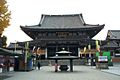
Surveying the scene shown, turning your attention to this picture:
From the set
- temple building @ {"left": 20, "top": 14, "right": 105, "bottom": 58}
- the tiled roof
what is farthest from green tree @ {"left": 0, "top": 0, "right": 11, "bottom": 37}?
the tiled roof

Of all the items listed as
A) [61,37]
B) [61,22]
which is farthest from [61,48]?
[61,22]

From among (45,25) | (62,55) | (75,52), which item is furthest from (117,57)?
(62,55)

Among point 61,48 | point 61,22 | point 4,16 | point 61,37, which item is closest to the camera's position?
point 4,16

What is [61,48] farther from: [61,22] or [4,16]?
[4,16]

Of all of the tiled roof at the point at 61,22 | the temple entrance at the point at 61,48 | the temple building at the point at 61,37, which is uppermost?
the tiled roof at the point at 61,22

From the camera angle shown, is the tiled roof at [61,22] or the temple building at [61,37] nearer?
the temple building at [61,37]

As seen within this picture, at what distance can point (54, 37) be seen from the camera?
7156 cm

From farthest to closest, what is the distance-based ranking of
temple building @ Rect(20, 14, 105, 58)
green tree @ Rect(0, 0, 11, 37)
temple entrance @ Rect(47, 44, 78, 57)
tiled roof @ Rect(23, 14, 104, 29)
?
tiled roof @ Rect(23, 14, 104, 29) < temple entrance @ Rect(47, 44, 78, 57) < temple building @ Rect(20, 14, 105, 58) < green tree @ Rect(0, 0, 11, 37)

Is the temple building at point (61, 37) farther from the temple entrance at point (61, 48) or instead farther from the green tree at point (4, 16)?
the green tree at point (4, 16)

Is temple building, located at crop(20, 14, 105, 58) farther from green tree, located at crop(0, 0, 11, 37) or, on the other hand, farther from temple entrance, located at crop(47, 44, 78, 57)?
green tree, located at crop(0, 0, 11, 37)

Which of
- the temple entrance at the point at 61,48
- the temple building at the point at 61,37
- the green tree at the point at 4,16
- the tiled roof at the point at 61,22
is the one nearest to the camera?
the green tree at the point at 4,16

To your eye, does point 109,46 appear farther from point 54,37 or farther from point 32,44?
point 32,44

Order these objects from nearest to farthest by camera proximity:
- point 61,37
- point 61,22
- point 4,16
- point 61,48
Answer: point 4,16 → point 61,48 → point 61,37 → point 61,22

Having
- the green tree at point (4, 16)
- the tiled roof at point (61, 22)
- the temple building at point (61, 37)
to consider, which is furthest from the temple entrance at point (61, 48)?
the green tree at point (4, 16)
